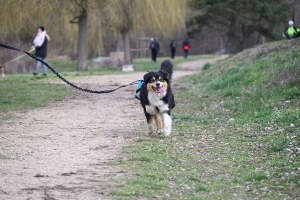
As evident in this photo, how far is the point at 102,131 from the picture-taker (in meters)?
12.2

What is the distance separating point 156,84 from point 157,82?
4cm

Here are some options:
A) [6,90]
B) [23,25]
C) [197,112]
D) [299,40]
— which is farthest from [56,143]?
[23,25]

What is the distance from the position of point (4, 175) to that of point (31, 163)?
87cm

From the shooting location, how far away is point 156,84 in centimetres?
1107

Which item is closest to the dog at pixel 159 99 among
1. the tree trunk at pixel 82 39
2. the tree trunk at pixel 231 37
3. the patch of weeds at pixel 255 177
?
the patch of weeds at pixel 255 177

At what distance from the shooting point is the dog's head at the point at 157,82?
11.1 metres

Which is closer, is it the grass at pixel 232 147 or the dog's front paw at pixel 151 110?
the grass at pixel 232 147

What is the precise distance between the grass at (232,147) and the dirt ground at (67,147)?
0.41 meters

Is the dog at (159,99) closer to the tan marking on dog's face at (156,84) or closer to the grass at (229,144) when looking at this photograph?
the tan marking on dog's face at (156,84)

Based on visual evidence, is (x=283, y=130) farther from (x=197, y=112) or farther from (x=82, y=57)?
(x=82, y=57)

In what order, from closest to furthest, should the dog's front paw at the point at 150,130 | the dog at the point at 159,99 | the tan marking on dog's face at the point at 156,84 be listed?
the tan marking on dog's face at the point at 156,84 < the dog at the point at 159,99 < the dog's front paw at the point at 150,130

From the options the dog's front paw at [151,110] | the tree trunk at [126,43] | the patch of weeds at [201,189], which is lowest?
the patch of weeds at [201,189]

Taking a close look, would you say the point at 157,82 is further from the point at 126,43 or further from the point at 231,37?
the point at 231,37

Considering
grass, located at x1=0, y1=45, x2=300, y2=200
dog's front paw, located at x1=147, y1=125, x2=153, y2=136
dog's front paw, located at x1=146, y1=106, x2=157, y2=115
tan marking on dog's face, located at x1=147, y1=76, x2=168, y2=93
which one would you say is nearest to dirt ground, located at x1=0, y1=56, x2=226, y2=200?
dog's front paw, located at x1=147, y1=125, x2=153, y2=136
